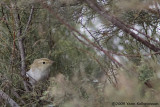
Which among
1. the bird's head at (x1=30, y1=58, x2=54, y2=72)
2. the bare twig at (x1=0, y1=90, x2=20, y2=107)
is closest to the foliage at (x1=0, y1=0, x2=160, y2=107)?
the bare twig at (x1=0, y1=90, x2=20, y2=107)

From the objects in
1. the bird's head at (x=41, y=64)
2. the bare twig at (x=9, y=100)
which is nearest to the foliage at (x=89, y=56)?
the bare twig at (x=9, y=100)

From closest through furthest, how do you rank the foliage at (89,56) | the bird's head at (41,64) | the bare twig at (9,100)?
the foliage at (89,56)
the bare twig at (9,100)
the bird's head at (41,64)

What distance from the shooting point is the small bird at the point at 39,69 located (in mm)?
4895

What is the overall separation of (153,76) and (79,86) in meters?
0.72

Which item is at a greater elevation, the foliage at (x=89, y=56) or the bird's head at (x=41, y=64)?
the foliage at (x=89, y=56)

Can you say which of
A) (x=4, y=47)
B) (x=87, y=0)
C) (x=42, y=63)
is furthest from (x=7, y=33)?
(x=87, y=0)

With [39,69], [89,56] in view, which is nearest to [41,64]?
[39,69]

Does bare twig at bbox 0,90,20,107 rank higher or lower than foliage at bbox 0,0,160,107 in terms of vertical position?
lower

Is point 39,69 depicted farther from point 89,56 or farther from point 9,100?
point 9,100

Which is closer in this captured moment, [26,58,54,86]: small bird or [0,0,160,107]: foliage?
[0,0,160,107]: foliage

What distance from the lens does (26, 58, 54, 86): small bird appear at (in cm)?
489

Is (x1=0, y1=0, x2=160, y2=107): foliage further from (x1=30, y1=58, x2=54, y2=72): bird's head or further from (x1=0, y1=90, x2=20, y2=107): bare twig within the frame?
(x1=30, y1=58, x2=54, y2=72): bird's head

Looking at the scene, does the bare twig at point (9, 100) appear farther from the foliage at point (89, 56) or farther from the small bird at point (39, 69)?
the small bird at point (39, 69)

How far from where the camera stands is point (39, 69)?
5035 mm
